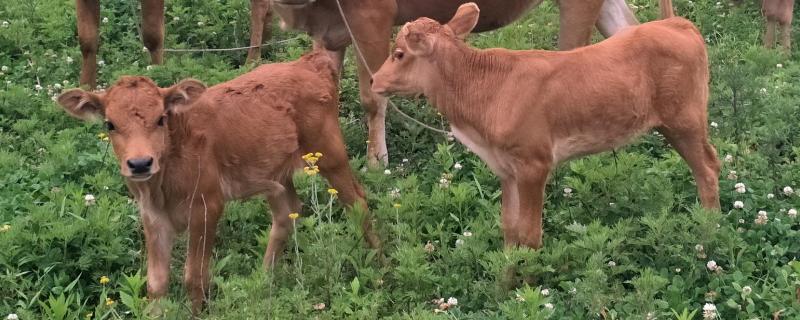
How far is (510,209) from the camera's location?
21.0 feet

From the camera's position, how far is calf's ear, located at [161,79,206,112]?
5.83m

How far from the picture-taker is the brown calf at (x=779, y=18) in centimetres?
1087

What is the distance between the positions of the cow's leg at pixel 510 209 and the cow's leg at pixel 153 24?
15.2 ft

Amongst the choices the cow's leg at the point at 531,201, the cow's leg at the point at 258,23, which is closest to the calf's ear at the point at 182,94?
the cow's leg at the point at 531,201

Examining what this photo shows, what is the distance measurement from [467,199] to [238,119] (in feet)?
5.24

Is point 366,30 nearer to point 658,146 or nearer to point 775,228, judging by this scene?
point 658,146

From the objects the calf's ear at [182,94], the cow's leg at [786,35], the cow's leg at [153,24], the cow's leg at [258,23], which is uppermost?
the calf's ear at [182,94]

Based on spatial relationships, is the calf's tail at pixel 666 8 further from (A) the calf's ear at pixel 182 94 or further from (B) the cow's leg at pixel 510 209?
(A) the calf's ear at pixel 182 94

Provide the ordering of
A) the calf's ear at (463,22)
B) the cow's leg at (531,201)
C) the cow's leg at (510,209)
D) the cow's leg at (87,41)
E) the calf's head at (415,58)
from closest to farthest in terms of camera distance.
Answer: the cow's leg at (531,201), the calf's head at (415,58), the cow's leg at (510,209), the calf's ear at (463,22), the cow's leg at (87,41)

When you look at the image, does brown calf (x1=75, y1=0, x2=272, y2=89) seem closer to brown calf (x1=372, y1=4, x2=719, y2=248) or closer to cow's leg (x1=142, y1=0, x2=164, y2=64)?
cow's leg (x1=142, y1=0, x2=164, y2=64)

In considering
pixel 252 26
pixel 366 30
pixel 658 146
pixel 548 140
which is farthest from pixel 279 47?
pixel 548 140

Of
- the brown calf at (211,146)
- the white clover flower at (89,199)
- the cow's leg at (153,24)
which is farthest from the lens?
the cow's leg at (153,24)

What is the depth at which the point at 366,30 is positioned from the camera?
321 inches

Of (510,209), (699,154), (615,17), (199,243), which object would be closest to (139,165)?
(199,243)
